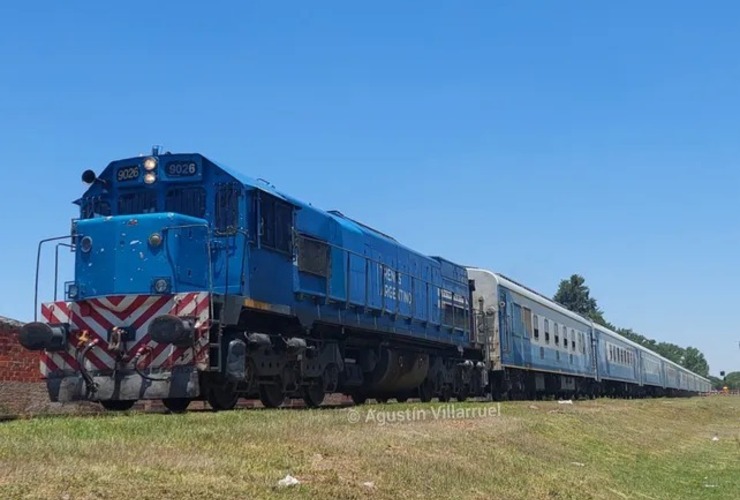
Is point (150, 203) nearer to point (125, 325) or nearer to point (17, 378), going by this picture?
point (125, 325)

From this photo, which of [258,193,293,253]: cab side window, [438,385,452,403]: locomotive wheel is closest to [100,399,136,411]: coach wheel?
[258,193,293,253]: cab side window

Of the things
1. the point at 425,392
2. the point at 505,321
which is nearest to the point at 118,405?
the point at 425,392

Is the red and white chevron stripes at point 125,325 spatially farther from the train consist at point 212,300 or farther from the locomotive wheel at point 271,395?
the locomotive wheel at point 271,395

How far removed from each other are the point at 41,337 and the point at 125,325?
1301 mm

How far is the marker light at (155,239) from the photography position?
40.9ft

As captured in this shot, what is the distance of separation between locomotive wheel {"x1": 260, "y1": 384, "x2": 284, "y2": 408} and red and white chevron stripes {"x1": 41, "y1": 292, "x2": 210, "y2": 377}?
233 cm

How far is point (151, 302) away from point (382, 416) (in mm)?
3968

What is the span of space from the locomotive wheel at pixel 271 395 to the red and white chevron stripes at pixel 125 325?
2.33 m

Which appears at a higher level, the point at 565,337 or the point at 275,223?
the point at 275,223

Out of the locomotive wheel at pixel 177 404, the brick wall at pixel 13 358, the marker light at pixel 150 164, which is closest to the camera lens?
the locomotive wheel at pixel 177 404

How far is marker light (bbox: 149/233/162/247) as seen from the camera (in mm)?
12469

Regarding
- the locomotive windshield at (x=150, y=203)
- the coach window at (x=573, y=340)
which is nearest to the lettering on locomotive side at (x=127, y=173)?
the locomotive windshield at (x=150, y=203)

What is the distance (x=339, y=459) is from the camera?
8.08 metres

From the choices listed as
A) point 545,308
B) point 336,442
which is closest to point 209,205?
point 336,442
